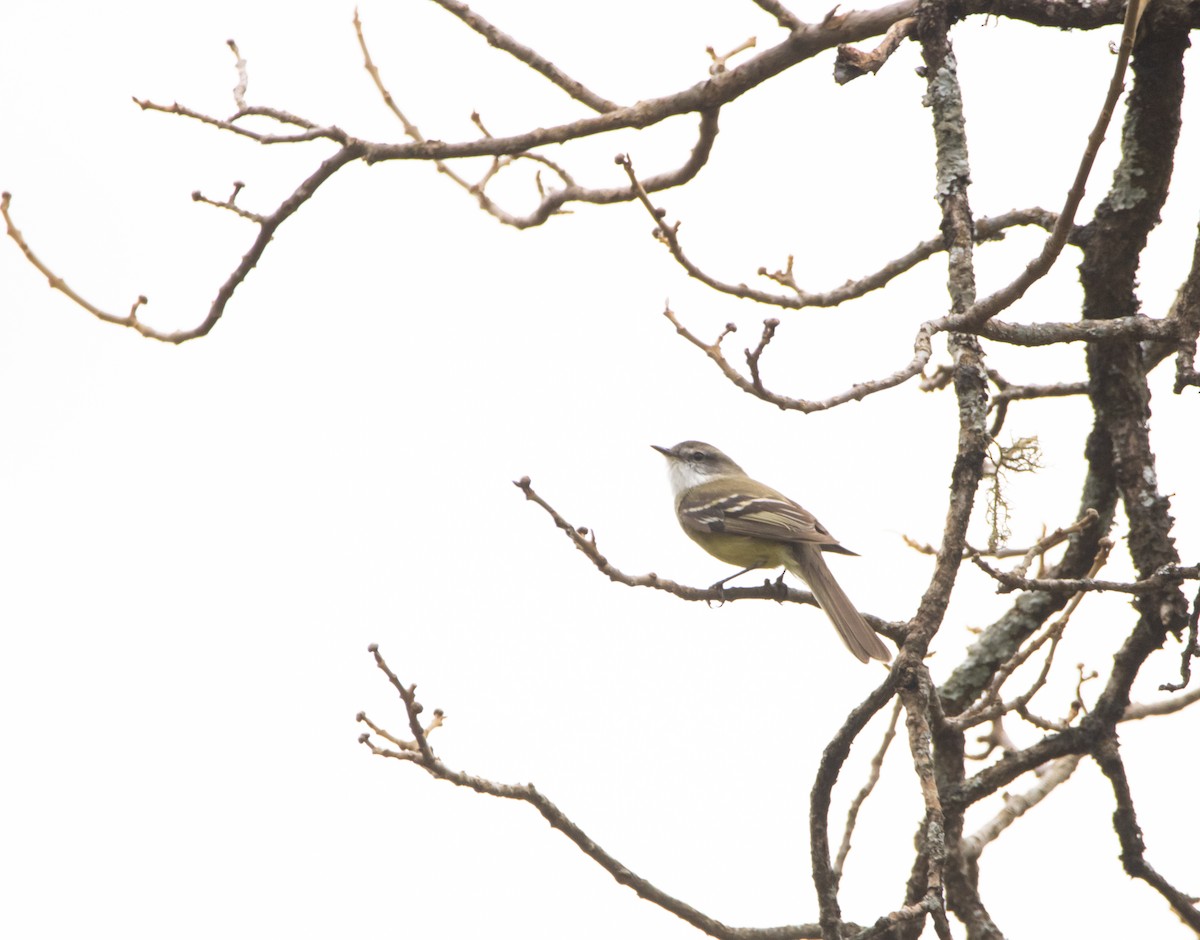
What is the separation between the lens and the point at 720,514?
8.01m

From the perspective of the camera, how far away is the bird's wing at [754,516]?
7.43m

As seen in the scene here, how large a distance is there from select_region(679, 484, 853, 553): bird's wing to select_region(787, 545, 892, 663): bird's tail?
30 centimetres

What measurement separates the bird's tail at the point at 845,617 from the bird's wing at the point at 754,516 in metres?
0.30

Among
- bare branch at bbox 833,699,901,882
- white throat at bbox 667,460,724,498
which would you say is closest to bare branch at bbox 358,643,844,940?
bare branch at bbox 833,699,901,882

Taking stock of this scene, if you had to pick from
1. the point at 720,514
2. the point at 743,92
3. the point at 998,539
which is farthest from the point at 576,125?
the point at 720,514

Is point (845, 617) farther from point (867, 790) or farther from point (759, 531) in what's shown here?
point (759, 531)

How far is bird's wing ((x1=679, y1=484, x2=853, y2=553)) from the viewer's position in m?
7.43

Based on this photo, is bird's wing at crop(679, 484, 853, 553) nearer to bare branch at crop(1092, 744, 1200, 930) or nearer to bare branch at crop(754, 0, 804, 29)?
bare branch at crop(1092, 744, 1200, 930)

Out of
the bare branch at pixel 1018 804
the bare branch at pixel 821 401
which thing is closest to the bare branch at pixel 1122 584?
the bare branch at pixel 821 401

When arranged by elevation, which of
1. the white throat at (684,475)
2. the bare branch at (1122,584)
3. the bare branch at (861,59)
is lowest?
the bare branch at (1122,584)

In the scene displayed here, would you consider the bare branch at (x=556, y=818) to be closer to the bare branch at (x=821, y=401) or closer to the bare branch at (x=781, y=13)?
the bare branch at (x=821, y=401)

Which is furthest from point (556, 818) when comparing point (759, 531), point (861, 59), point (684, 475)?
point (684, 475)

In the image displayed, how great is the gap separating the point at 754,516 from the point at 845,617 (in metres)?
1.92

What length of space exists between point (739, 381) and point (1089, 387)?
7.08ft
